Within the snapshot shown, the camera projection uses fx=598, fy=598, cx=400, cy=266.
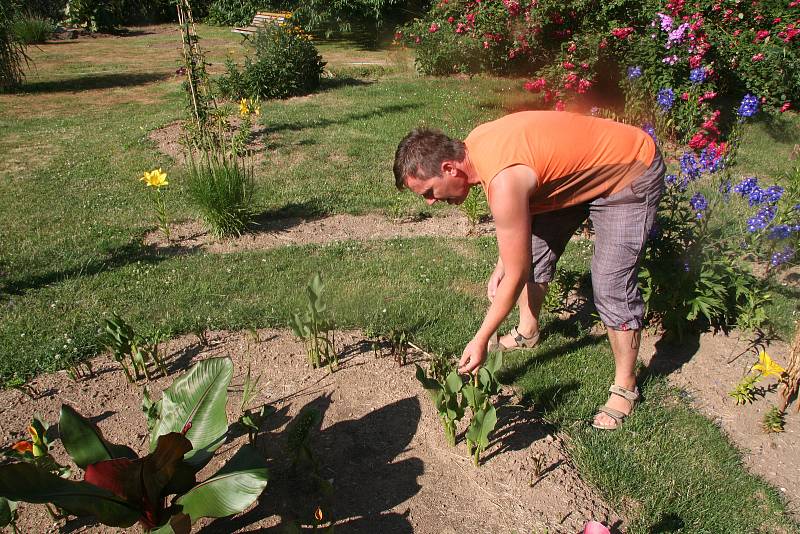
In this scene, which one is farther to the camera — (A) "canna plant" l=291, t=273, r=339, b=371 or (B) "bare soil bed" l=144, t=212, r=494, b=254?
(B) "bare soil bed" l=144, t=212, r=494, b=254

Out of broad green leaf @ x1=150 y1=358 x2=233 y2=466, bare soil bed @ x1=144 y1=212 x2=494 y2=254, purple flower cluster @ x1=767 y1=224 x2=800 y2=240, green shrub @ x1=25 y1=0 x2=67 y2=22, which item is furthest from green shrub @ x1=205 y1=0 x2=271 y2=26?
broad green leaf @ x1=150 y1=358 x2=233 y2=466

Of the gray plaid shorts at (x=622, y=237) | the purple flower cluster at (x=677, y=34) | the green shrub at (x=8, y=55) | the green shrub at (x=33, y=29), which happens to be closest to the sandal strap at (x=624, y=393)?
the gray plaid shorts at (x=622, y=237)

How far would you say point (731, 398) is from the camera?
3158 millimetres

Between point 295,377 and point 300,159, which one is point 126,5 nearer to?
point 300,159

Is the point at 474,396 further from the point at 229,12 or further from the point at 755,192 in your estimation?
the point at 229,12

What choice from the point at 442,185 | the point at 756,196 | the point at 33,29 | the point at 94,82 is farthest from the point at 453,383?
the point at 33,29

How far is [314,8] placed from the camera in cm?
1730

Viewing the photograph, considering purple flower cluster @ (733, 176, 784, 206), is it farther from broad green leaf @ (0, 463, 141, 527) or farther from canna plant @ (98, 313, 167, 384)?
broad green leaf @ (0, 463, 141, 527)

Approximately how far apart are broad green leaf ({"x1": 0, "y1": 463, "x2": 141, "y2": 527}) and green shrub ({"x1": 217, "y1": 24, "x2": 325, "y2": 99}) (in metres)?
8.50

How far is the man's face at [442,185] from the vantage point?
2.28 metres

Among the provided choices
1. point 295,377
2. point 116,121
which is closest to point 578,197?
point 295,377

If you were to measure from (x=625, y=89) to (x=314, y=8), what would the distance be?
38.5ft

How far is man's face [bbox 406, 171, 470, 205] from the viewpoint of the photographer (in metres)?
2.28

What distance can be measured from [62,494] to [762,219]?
3828 mm
